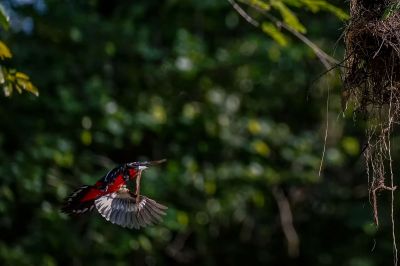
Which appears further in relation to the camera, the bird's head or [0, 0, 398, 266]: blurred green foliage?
[0, 0, 398, 266]: blurred green foliage

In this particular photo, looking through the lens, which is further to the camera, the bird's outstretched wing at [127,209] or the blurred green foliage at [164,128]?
the blurred green foliage at [164,128]

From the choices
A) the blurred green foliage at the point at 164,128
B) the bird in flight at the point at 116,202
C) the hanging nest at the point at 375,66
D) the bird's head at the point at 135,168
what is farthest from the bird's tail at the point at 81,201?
the blurred green foliage at the point at 164,128

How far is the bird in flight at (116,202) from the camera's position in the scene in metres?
3.38

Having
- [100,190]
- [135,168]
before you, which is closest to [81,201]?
[100,190]

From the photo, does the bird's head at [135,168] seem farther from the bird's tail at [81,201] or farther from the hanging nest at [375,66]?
the hanging nest at [375,66]

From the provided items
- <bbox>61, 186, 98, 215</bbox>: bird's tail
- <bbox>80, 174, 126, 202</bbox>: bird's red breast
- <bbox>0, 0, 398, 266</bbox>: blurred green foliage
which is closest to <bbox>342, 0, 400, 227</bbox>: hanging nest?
<bbox>80, 174, 126, 202</bbox>: bird's red breast

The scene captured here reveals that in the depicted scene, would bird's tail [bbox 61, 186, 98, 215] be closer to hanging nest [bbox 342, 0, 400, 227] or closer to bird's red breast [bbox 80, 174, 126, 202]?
bird's red breast [bbox 80, 174, 126, 202]

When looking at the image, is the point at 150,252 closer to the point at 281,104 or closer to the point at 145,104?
the point at 145,104

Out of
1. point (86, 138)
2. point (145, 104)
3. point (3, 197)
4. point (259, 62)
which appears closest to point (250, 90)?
point (259, 62)

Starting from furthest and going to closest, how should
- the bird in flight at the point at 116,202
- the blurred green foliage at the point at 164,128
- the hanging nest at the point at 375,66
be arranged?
the blurred green foliage at the point at 164,128
the bird in flight at the point at 116,202
the hanging nest at the point at 375,66

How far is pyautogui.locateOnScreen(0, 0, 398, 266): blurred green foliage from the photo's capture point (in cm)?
654

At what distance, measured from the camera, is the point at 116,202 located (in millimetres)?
3570

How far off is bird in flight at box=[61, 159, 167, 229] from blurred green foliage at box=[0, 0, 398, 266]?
2718 mm

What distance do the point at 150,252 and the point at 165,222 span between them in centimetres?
65
